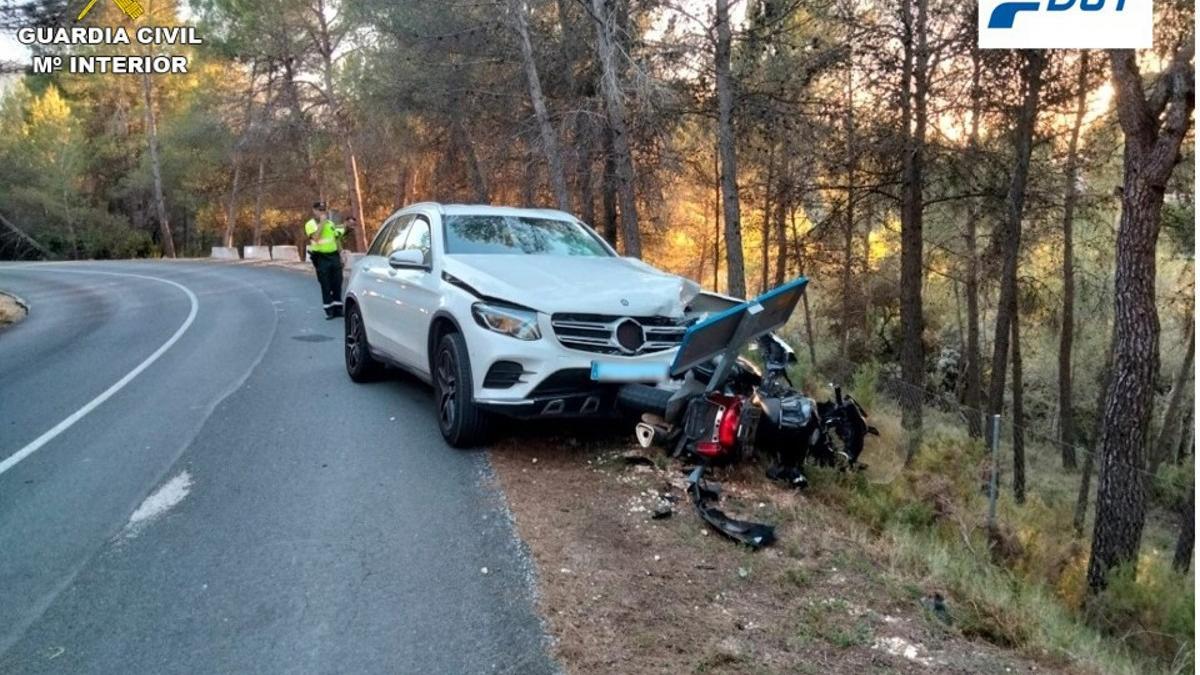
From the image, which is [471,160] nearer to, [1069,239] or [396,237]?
[396,237]

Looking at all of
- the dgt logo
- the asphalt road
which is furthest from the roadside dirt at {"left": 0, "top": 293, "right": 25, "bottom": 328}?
the dgt logo

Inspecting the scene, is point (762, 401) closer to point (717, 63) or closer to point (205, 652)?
point (205, 652)

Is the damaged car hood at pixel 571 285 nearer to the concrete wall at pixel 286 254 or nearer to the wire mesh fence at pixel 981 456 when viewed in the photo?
the wire mesh fence at pixel 981 456

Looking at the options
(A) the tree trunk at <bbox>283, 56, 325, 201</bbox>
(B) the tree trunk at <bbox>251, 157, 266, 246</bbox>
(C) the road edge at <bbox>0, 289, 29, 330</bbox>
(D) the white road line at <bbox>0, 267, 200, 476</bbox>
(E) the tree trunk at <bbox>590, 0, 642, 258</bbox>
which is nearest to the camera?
(D) the white road line at <bbox>0, 267, 200, 476</bbox>

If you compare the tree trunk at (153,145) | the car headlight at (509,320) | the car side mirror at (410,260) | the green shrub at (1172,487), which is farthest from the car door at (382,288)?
the tree trunk at (153,145)

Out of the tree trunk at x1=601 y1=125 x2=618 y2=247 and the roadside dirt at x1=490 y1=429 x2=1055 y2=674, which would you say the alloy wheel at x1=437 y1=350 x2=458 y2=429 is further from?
the tree trunk at x1=601 y1=125 x2=618 y2=247

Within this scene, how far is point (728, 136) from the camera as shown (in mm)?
13203

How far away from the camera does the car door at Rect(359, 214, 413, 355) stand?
749 cm

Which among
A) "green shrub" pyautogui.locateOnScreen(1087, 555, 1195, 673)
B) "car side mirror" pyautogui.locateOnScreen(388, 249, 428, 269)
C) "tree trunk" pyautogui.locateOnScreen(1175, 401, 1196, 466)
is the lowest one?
"tree trunk" pyautogui.locateOnScreen(1175, 401, 1196, 466)

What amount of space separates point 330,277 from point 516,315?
9163 millimetres

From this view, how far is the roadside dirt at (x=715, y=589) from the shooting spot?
11.2 ft

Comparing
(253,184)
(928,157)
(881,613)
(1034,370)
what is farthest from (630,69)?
(253,184)

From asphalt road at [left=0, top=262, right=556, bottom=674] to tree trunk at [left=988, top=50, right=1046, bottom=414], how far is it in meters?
10.3

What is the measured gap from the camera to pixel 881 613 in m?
3.84
